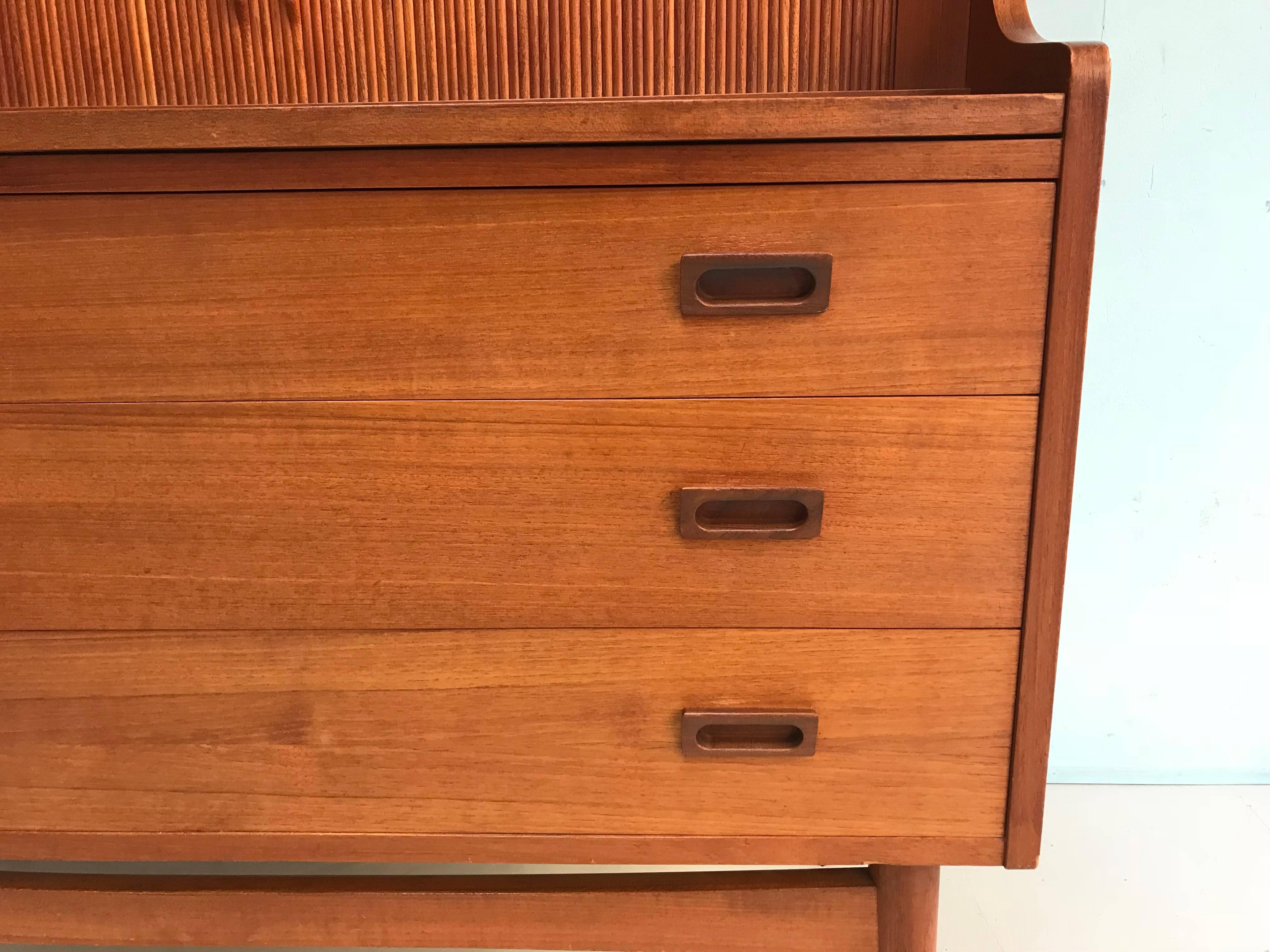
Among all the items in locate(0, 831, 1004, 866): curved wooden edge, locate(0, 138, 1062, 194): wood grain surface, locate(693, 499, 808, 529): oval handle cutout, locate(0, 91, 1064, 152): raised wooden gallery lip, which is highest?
locate(0, 91, 1064, 152): raised wooden gallery lip

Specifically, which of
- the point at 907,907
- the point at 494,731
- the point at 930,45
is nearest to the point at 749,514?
the point at 494,731

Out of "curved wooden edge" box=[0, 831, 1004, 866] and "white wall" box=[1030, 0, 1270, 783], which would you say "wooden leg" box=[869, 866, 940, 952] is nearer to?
"curved wooden edge" box=[0, 831, 1004, 866]

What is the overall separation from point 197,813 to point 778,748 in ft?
1.53

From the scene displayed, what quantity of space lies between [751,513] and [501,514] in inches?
7.3

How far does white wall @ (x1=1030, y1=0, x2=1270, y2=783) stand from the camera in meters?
1.05

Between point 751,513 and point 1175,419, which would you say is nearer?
point 751,513

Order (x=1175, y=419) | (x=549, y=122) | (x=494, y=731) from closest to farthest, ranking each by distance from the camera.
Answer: (x=549, y=122) < (x=494, y=731) < (x=1175, y=419)

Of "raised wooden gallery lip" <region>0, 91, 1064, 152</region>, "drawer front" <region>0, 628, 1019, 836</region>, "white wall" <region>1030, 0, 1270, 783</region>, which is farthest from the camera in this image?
"white wall" <region>1030, 0, 1270, 783</region>

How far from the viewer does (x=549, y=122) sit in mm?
608

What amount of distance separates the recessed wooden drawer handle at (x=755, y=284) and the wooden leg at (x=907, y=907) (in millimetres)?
484

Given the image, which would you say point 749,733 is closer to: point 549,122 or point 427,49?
point 549,122

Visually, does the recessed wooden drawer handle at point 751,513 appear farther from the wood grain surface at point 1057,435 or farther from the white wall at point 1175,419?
the white wall at point 1175,419

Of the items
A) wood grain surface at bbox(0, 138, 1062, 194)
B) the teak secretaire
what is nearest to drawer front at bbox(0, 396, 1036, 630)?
the teak secretaire

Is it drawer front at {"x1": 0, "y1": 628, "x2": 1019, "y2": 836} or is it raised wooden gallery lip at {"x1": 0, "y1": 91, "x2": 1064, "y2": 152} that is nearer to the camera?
raised wooden gallery lip at {"x1": 0, "y1": 91, "x2": 1064, "y2": 152}
